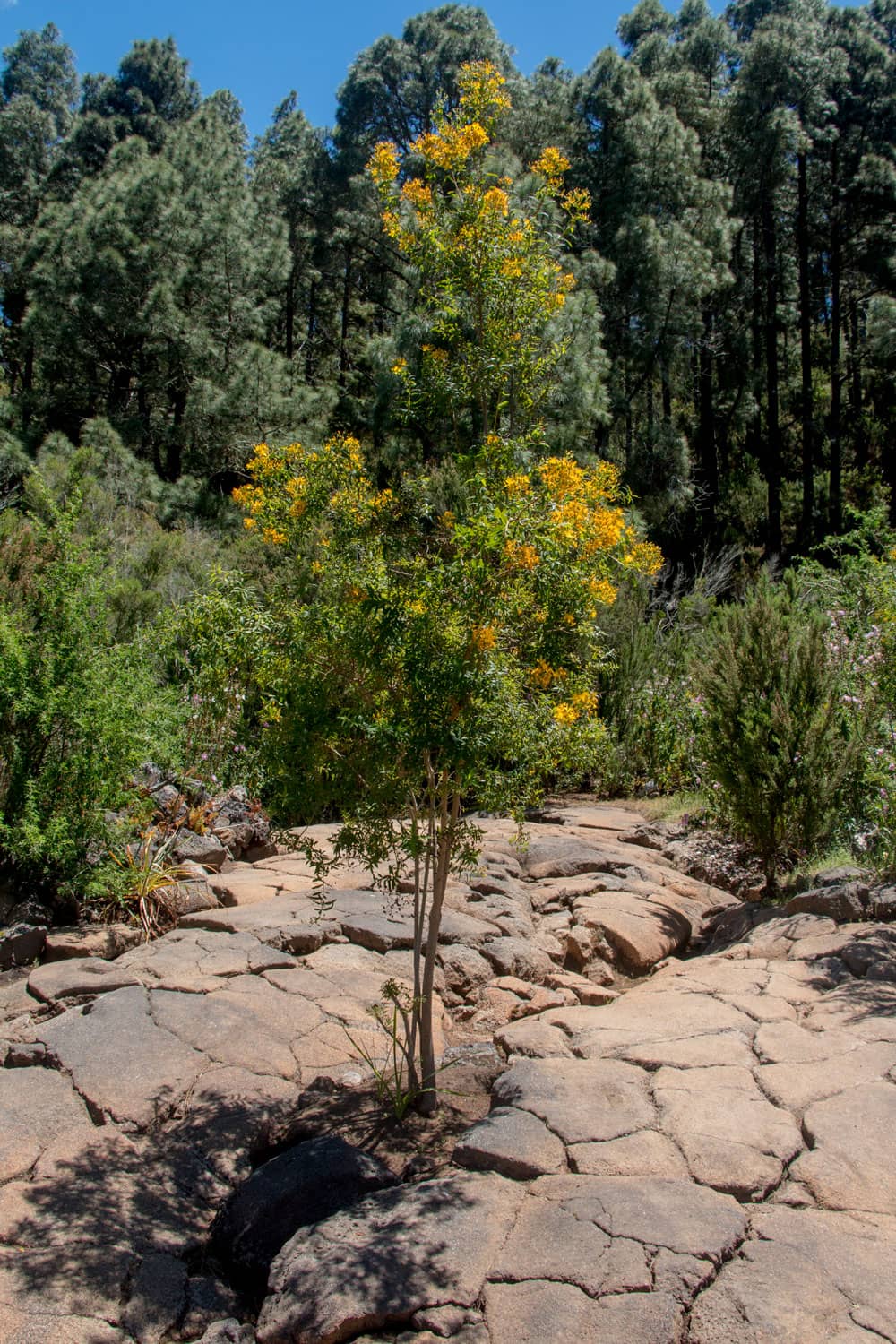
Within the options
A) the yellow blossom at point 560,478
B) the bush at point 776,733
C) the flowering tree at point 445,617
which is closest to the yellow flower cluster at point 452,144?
the flowering tree at point 445,617

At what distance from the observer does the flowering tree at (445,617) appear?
11.6ft

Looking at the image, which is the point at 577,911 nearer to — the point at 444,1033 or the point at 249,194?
the point at 444,1033

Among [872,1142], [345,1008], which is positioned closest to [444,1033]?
[345,1008]

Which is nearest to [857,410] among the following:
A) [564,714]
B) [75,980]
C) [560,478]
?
[560,478]

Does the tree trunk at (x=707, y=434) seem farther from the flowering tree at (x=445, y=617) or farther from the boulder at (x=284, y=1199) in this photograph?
the boulder at (x=284, y=1199)

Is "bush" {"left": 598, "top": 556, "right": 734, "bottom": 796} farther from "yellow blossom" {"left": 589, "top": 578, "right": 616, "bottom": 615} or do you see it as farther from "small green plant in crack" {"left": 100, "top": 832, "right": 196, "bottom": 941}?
"yellow blossom" {"left": 589, "top": 578, "right": 616, "bottom": 615}

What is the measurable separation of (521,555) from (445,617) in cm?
35

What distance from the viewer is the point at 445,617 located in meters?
3.56

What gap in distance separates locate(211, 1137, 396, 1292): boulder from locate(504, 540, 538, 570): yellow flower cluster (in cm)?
217

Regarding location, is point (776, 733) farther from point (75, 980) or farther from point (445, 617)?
point (75, 980)

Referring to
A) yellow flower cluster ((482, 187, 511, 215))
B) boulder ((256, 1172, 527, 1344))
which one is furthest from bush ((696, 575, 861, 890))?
boulder ((256, 1172, 527, 1344))

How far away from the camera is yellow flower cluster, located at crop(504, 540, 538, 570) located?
11.6 feet

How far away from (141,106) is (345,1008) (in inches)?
1269

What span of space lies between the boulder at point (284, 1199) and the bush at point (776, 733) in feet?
14.2
